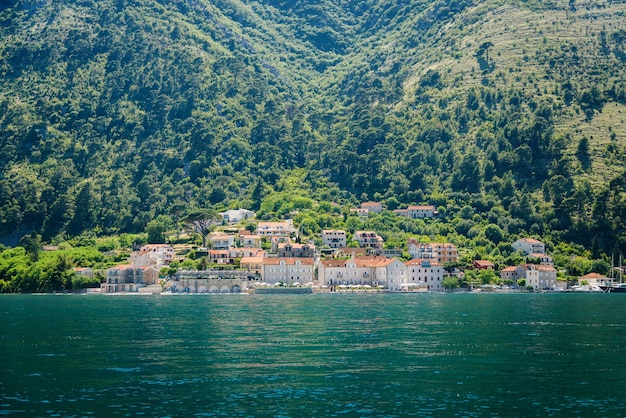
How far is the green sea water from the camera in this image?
4731 cm

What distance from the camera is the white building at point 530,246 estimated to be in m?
180

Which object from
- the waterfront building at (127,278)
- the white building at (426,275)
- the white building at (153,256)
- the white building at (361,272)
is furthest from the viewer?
the white building at (153,256)

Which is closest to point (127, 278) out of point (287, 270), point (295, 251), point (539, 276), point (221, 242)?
point (287, 270)

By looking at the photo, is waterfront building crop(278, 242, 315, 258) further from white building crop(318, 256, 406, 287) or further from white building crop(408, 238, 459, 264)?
white building crop(408, 238, 459, 264)

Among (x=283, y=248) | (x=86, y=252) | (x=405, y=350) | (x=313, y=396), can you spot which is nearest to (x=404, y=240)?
(x=283, y=248)

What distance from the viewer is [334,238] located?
638 ft

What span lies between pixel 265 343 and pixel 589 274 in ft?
360

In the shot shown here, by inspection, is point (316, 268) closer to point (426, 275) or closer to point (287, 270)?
point (287, 270)

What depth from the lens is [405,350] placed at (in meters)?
67.6

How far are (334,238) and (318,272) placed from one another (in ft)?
70.6

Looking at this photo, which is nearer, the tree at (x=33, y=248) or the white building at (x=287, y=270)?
the white building at (x=287, y=270)

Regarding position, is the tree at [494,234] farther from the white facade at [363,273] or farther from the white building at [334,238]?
the white facade at [363,273]

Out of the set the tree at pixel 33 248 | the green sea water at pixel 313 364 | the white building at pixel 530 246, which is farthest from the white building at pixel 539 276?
the tree at pixel 33 248

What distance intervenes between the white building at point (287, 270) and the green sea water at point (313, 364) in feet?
212
